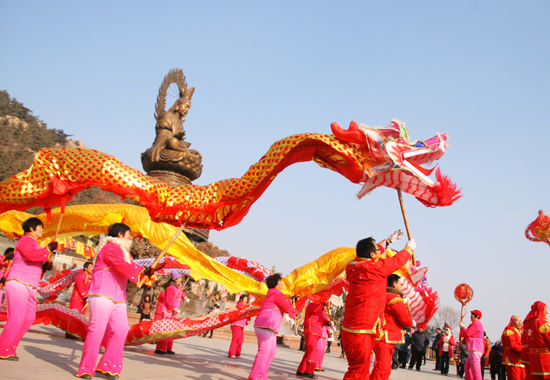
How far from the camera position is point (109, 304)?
4.57 meters

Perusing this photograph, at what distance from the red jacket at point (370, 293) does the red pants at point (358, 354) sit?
0.06 meters

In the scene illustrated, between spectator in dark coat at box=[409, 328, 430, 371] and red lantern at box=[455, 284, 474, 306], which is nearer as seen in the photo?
red lantern at box=[455, 284, 474, 306]

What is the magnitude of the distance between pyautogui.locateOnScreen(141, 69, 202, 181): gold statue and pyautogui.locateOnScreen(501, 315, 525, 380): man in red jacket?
9.78 meters

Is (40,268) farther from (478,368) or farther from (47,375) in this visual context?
(478,368)

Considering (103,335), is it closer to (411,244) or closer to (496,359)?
(411,244)

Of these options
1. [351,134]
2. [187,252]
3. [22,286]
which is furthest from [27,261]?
[351,134]

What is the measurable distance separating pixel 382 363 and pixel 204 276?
4.01 m

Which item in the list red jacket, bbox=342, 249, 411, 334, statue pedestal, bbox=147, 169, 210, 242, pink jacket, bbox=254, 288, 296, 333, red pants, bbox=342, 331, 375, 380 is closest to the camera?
red pants, bbox=342, 331, 375, 380

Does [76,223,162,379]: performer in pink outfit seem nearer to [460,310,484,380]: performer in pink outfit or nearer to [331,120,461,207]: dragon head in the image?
[331,120,461,207]: dragon head

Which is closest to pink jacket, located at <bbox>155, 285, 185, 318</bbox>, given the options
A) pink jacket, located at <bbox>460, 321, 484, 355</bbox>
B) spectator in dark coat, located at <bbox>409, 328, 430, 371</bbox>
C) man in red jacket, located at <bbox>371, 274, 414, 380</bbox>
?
man in red jacket, located at <bbox>371, 274, 414, 380</bbox>

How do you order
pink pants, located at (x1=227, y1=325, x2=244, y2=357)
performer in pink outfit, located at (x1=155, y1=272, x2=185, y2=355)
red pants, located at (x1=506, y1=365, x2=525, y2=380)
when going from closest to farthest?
red pants, located at (x1=506, y1=365, x2=525, y2=380)
performer in pink outfit, located at (x1=155, y1=272, x2=185, y2=355)
pink pants, located at (x1=227, y1=325, x2=244, y2=357)

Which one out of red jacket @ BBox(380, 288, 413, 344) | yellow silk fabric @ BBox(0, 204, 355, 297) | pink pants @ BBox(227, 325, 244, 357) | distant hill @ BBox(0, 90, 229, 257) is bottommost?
pink pants @ BBox(227, 325, 244, 357)

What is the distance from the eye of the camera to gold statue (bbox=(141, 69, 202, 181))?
13964mm

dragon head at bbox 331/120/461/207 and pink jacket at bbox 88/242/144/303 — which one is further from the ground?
dragon head at bbox 331/120/461/207
